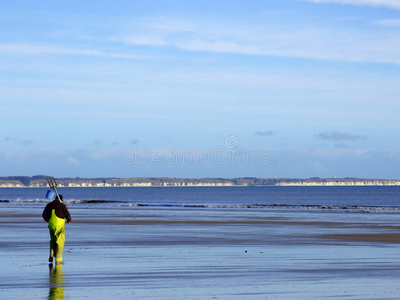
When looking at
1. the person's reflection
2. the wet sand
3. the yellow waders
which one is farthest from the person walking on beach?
the person's reflection

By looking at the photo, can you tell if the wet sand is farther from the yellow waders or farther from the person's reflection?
the yellow waders

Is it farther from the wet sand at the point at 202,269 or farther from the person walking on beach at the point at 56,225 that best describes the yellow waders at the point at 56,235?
the wet sand at the point at 202,269

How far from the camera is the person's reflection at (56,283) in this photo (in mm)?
12766

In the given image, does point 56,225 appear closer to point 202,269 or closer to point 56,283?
point 56,283

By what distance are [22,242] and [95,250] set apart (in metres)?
4.53

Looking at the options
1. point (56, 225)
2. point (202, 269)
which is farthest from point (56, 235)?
point (202, 269)

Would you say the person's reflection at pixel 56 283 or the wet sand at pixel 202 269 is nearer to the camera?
the person's reflection at pixel 56 283

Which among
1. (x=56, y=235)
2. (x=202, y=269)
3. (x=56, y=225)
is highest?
(x=56, y=225)

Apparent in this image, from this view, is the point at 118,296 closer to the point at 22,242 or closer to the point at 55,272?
the point at 55,272

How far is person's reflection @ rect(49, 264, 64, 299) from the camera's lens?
12766 mm

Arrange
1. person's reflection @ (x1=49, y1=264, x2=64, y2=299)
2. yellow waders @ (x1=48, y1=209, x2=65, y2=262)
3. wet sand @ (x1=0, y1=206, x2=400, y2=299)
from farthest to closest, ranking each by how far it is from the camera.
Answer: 1. yellow waders @ (x1=48, y1=209, x2=65, y2=262)
2. wet sand @ (x1=0, y1=206, x2=400, y2=299)
3. person's reflection @ (x1=49, y1=264, x2=64, y2=299)

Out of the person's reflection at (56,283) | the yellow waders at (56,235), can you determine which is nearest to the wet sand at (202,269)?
the person's reflection at (56,283)

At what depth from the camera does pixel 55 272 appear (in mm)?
16203

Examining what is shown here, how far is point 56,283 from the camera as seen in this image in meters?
14.4
